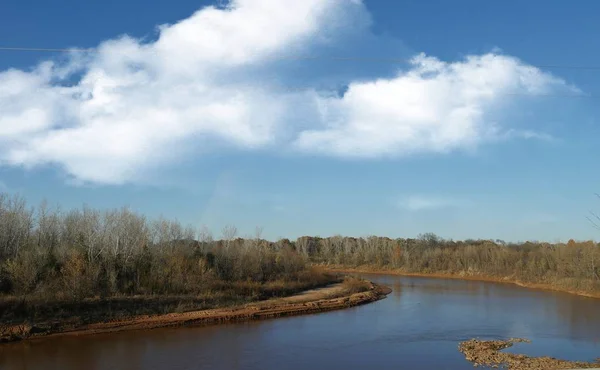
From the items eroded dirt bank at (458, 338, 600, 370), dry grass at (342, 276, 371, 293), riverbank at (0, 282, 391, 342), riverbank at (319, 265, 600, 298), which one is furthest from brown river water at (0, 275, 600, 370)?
riverbank at (319, 265, 600, 298)

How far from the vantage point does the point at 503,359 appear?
19.3 metres

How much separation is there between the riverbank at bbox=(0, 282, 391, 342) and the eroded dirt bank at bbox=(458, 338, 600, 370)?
14.5 metres

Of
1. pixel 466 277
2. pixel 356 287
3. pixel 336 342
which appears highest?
pixel 356 287

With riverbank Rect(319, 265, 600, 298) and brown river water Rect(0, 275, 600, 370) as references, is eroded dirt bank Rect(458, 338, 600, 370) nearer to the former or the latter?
brown river water Rect(0, 275, 600, 370)

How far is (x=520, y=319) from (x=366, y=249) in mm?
67139

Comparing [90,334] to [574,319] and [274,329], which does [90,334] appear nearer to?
[274,329]

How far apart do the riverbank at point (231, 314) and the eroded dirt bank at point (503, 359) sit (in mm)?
14494

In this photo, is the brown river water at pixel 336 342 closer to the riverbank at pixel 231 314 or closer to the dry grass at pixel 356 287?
the riverbank at pixel 231 314

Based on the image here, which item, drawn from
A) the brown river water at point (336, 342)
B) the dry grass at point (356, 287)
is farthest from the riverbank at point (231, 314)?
the brown river water at point (336, 342)

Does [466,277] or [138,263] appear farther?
[466,277]

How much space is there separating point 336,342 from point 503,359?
7535 mm

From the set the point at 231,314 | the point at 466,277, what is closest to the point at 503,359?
the point at 231,314

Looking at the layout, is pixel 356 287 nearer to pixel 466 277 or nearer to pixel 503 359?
pixel 503 359

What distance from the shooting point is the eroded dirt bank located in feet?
57.9
